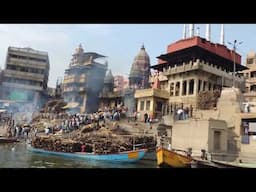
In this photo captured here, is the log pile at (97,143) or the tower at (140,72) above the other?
the tower at (140,72)

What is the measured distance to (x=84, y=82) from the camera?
27.3 metres

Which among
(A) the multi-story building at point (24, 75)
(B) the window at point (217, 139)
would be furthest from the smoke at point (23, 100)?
(B) the window at point (217, 139)

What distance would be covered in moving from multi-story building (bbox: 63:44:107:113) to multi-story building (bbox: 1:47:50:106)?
227 centimetres

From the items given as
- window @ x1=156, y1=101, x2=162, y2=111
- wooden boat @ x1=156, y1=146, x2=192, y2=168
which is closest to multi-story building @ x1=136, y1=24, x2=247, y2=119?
window @ x1=156, y1=101, x2=162, y2=111

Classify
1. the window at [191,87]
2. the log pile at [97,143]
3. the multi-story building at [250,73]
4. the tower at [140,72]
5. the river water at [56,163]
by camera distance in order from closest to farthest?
the river water at [56,163]
the log pile at [97,143]
the window at [191,87]
the multi-story building at [250,73]
the tower at [140,72]

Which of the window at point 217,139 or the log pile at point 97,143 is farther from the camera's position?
the log pile at point 97,143

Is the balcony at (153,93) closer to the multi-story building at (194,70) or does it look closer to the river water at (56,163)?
the multi-story building at (194,70)

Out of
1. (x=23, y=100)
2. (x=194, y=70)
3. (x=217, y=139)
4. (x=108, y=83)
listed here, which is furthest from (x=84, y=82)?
(x=217, y=139)

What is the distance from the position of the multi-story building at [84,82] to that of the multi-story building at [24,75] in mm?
2272

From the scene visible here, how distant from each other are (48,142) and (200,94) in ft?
28.5

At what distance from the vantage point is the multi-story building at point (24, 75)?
2750cm

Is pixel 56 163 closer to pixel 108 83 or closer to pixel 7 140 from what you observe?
pixel 7 140

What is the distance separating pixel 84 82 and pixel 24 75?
5.16m
